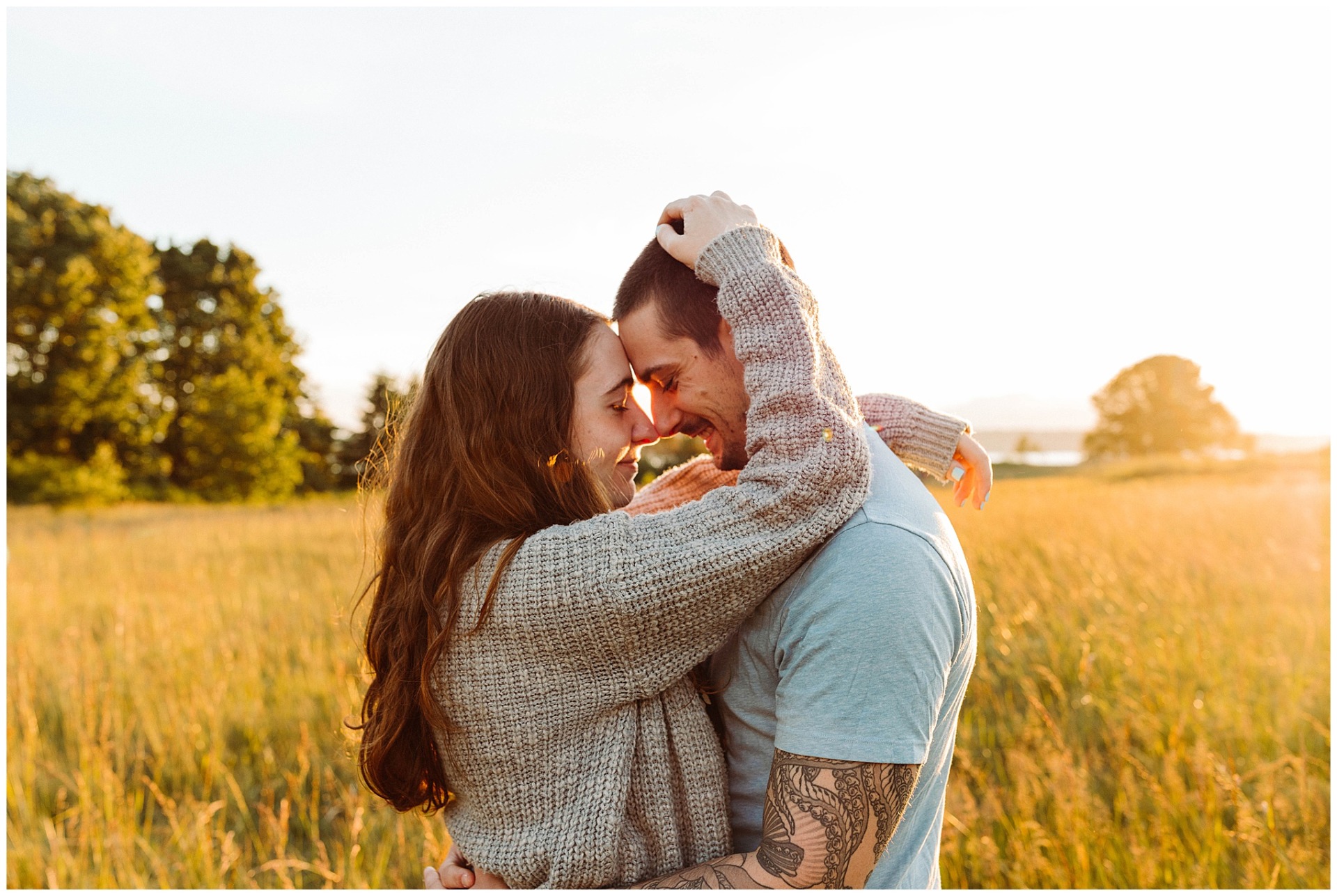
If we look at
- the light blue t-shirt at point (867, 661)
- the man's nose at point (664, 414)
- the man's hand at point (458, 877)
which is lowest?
the man's hand at point (458, 877)

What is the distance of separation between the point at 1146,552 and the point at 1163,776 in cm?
310

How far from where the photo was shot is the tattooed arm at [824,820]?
1.41 meters

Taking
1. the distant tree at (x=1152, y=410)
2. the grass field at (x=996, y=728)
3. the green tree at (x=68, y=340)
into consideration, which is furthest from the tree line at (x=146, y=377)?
the grass field at (x=996, y=728)

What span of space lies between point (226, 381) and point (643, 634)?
103 feet

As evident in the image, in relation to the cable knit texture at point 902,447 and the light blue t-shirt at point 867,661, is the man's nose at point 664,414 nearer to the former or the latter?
the cable knit texture at point 902,447

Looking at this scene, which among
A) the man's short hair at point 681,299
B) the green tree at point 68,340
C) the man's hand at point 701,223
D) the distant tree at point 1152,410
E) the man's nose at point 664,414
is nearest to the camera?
the man's hand at point 701,223

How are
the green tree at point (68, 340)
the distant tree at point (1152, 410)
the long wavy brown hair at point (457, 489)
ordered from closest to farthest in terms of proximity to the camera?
the long wavy brown hair at point (457, 489) < the green tree at point (68, 340) < the distant tree at point (1152, 410)

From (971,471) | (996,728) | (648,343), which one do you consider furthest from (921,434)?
(996,728)

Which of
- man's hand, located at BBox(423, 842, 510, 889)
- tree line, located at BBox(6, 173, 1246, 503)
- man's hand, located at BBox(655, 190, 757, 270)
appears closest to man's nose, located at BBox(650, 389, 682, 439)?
man's hand, located at BBox(655, 190, 757, 270)

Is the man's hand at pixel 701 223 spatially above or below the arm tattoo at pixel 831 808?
above

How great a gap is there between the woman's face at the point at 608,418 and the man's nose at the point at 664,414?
44mm

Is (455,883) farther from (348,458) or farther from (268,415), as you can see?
(348,458)

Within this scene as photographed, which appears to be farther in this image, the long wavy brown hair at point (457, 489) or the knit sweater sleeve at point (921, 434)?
the knit sweater sleeve at point (921, 434)

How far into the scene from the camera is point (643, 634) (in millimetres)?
1522
